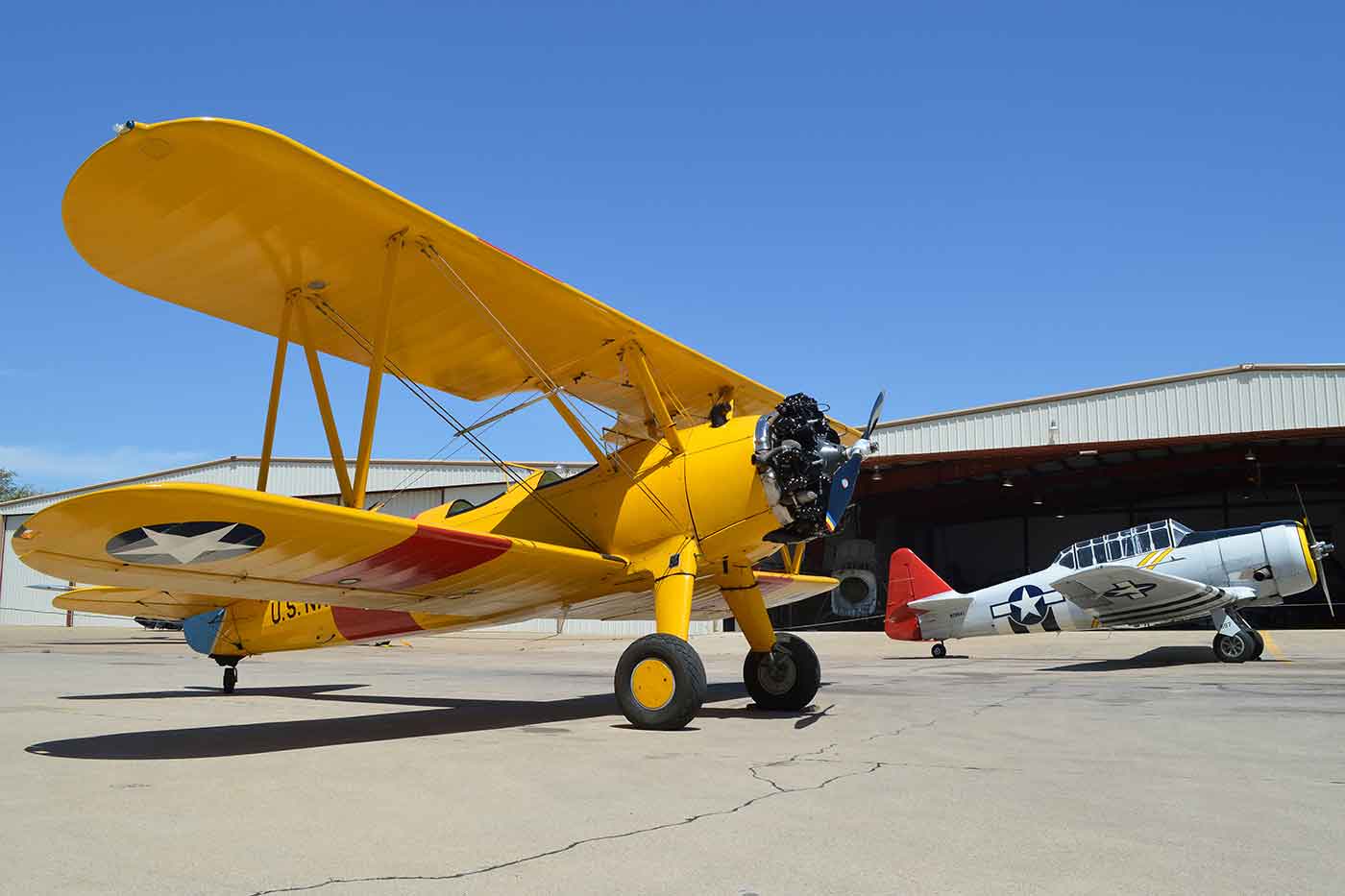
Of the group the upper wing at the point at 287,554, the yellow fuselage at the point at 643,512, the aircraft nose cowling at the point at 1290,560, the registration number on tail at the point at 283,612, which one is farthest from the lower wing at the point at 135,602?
the aircraft nose cowling at the point at 1290,560

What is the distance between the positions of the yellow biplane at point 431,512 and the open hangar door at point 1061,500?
21.4m

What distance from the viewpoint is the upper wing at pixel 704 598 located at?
9571mm

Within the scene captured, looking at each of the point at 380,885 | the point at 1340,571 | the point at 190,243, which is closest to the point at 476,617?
the point at 190,243

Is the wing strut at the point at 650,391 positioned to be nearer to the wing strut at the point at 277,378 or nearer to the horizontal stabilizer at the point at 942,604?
the wing strut at the point at 277,378

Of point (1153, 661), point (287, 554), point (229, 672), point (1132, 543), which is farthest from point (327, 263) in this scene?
point (1153, 661)

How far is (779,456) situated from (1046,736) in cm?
282

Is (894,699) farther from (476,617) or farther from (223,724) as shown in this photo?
(223,724)

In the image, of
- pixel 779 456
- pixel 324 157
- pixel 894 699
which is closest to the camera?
pixel 324 157

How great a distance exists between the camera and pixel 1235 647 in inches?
684

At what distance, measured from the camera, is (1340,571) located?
134 feet

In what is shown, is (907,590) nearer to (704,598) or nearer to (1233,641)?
(1233,641)

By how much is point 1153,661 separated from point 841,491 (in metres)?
13.4

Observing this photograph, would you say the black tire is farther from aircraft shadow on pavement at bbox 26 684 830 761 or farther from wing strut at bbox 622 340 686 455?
wing strut at bbox 622 340 686 455

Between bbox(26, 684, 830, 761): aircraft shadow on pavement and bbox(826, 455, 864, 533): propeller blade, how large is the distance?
1.71 m
